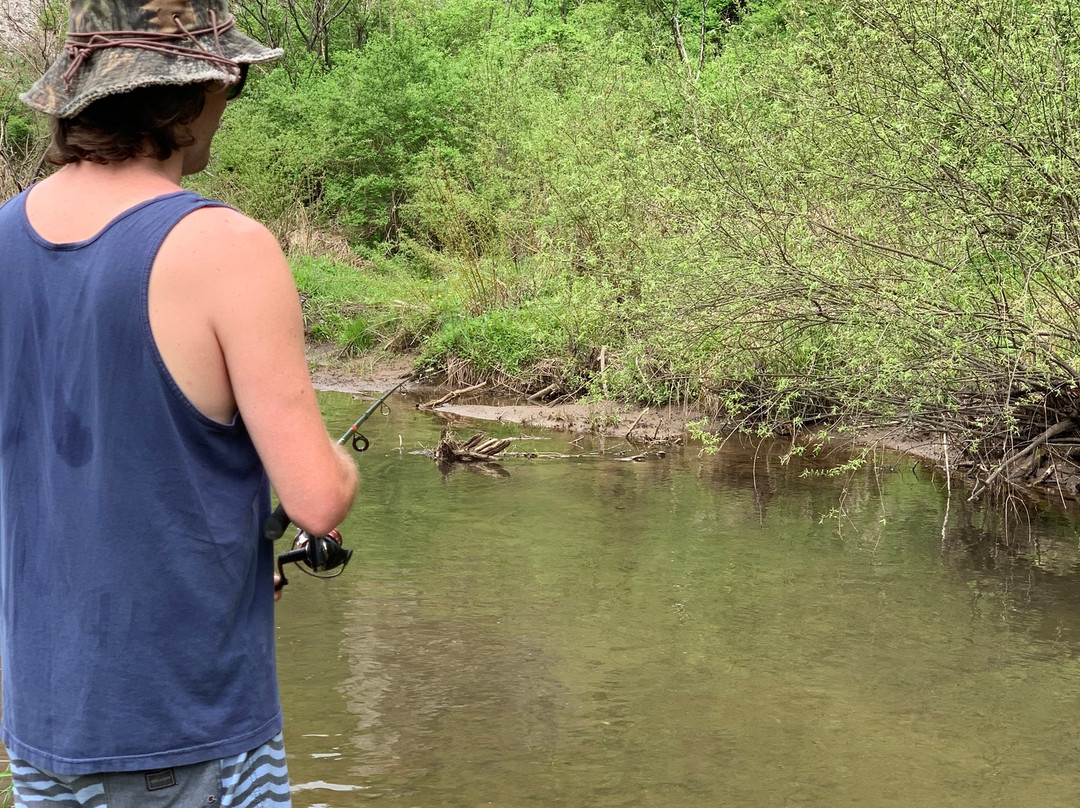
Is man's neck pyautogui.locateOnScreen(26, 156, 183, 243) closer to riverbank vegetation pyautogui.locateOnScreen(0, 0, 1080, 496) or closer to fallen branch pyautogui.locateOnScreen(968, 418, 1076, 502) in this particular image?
riverbank vegetation pyautogui.locateOnScreen(0, 0, 1080, 496)

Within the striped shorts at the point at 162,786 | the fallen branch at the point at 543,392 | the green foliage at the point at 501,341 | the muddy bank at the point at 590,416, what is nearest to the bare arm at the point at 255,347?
the striped shorts at the point at 162,786

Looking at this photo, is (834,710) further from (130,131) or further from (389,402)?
(389,402)

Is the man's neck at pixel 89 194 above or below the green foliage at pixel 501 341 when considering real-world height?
above

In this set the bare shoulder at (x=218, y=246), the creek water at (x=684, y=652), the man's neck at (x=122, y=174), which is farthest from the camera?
the creek water at (x=684, y=652)

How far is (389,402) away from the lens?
1425cm

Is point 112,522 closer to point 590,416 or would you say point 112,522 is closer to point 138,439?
point 138,439

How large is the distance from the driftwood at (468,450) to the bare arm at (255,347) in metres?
8.73

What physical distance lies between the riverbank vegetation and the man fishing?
6.13 meters

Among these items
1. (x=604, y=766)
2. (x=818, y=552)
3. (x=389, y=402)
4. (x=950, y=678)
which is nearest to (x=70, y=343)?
(x=604, y=766)

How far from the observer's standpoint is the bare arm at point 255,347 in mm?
1559

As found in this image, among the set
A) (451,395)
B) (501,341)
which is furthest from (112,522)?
(501,341)

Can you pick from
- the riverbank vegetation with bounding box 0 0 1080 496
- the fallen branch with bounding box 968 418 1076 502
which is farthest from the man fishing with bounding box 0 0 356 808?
the fallen branch with bounding box 968 418 1076 502

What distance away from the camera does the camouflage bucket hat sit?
1645 mm

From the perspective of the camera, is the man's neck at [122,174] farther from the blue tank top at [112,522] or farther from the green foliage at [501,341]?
the green foliage at [501,341]
